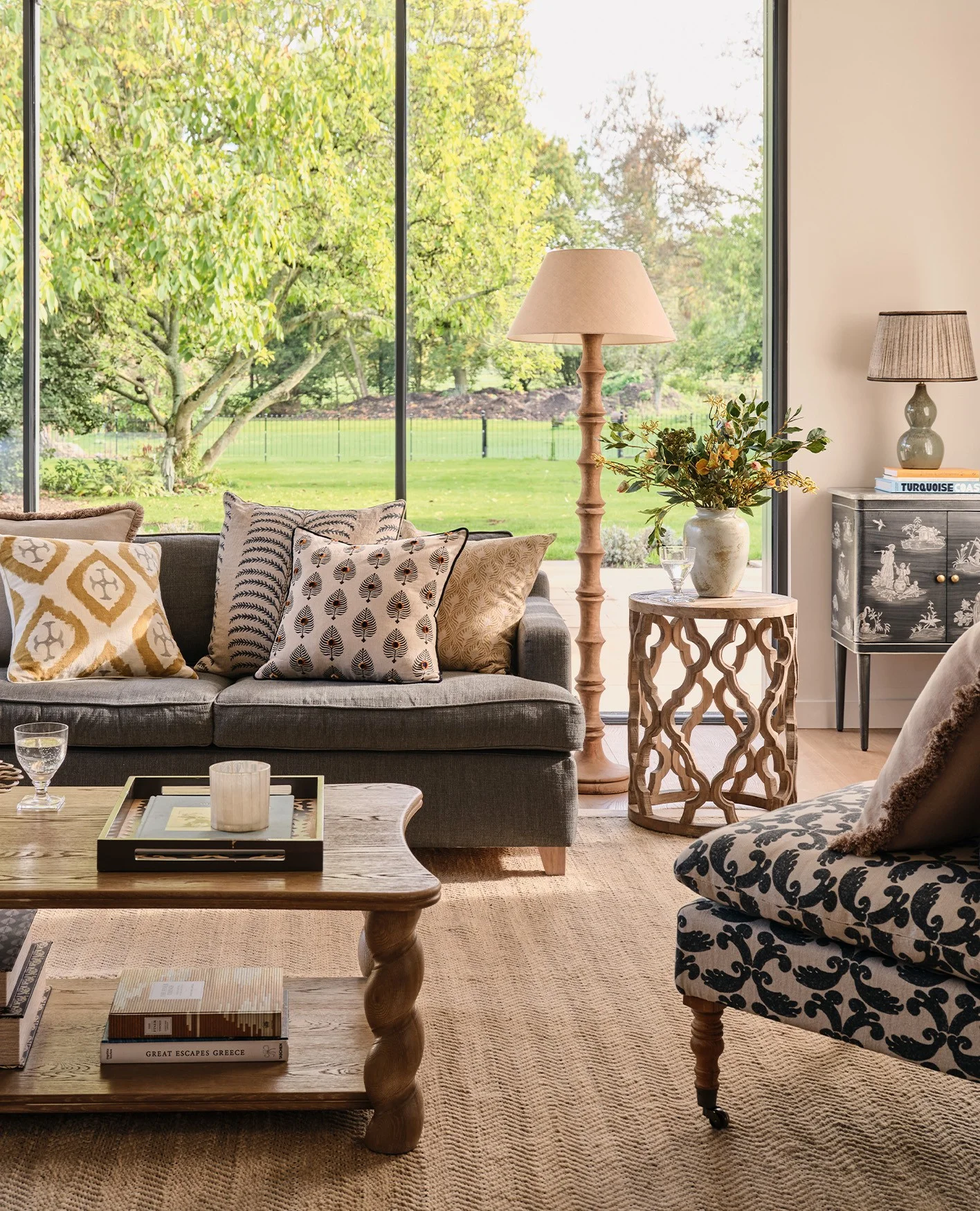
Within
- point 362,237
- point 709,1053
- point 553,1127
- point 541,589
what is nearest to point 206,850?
point 553,1127

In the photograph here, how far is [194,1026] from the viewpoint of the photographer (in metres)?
2.10

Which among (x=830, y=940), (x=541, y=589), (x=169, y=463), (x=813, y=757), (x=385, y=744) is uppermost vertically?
(x=169, y=463)

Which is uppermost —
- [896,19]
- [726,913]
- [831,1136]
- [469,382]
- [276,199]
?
[896,19]

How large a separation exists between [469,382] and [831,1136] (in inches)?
133

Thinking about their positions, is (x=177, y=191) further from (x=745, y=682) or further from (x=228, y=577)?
(x=745, y=682)

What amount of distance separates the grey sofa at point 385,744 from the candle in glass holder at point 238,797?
113 cm

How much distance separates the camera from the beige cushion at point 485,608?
360 cm

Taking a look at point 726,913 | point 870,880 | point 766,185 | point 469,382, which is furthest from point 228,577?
point 766,185

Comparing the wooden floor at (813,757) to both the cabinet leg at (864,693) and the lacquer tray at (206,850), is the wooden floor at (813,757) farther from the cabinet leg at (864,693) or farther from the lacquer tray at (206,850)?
the lacquer tray at (206,850)

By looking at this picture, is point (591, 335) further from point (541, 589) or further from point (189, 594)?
point (189, 594)

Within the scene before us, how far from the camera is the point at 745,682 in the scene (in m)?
5.04

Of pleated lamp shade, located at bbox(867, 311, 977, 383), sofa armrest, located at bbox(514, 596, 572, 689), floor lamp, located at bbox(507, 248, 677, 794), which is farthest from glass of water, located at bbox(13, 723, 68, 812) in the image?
pleated lamp shade, located at bbox(867, 311, 977, 383)

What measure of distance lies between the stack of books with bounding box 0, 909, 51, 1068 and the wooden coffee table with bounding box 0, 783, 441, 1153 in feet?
0.10

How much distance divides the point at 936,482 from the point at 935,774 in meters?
3.02
